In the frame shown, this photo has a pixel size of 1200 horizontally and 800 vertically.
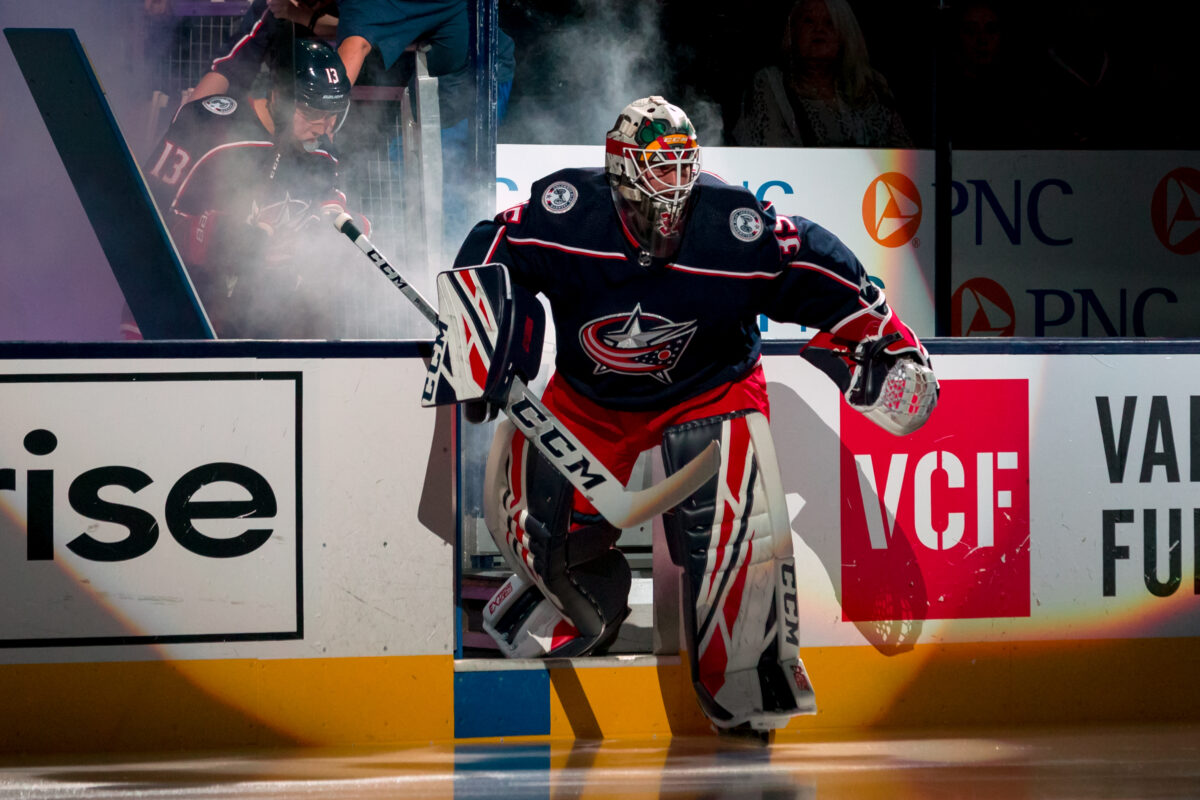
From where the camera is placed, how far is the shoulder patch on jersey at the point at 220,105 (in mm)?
3607

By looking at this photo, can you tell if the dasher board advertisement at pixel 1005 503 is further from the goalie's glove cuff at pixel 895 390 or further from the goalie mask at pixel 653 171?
the goalie mask at pixel 653 171

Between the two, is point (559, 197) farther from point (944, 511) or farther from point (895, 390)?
point (944, 511)

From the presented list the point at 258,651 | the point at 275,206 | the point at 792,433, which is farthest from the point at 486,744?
the point at 275,206

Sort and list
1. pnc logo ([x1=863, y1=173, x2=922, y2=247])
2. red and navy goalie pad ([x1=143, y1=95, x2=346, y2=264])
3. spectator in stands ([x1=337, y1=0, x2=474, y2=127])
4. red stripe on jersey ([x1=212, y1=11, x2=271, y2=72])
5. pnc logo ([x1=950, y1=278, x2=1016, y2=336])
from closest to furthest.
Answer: red and navy goalie pad ([x1=143, y1=95, x2=346, y2=264]) → red stripe on jersey ([x1=212, y1=11, x2=271, y2=72]) → spectator in stands ([x1=337, y1=0, x2=474, y2=127]) → pnc logo ([x1=863, y1=173, x2=922, y2=247]) → pnc logo ([x1=950, y1=278, x2=1016, y2=336])

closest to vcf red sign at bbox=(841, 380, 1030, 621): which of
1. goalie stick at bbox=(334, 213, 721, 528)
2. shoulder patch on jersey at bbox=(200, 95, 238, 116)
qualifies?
goalie stick at bbox=(334, 213, 721, 528)

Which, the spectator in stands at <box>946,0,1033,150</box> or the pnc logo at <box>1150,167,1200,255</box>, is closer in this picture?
the spectator in stands at <box>946,0,1033,150</box>

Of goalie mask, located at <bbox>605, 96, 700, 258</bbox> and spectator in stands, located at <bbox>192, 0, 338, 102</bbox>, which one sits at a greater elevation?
spectator in stands, located at <bbox>192, 0, 338, 102</bbox>

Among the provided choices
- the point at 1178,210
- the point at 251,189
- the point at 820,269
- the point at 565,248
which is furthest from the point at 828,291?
the point at 1178,210

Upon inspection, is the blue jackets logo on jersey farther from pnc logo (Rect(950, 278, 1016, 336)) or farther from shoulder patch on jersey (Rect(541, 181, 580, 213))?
pnc logo (Rect(950, 278, 1016, 336))

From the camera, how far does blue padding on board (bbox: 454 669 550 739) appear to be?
249 cm

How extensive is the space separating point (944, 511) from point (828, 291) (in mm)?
587

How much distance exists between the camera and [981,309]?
4836mm

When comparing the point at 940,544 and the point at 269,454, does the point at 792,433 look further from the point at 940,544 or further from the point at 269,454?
the point at 269,454

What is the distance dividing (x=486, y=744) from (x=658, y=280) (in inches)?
40.9
